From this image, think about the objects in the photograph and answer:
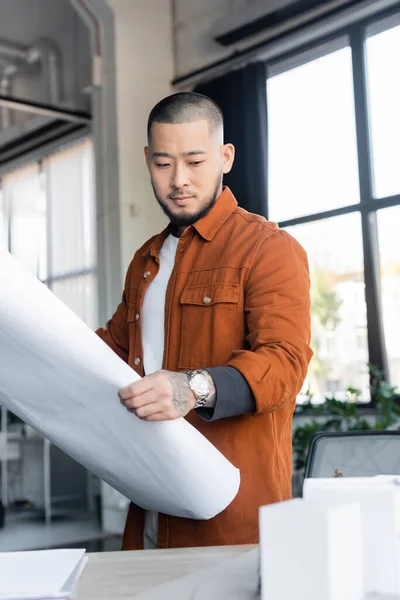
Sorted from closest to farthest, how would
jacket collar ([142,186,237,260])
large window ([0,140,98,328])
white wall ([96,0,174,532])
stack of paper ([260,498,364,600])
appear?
stack of paper ([260,498,364,600]) → jacket collar ([142,186,237,260]) → white wall ([96,0,174,532]) → large window ([0,140,98,328])

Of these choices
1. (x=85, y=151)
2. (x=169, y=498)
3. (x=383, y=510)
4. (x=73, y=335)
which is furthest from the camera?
(x=85, y=151)

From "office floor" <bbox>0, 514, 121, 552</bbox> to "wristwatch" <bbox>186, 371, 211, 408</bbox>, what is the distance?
3.55 meters

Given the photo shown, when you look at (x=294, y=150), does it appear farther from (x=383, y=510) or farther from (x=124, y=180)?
(x=383, y=510)

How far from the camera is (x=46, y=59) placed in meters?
7.15

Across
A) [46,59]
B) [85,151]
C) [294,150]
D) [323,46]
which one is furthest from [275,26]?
[46,59]

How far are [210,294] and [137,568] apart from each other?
56 centimetres

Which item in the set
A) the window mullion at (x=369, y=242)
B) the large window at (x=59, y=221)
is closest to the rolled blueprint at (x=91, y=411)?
the window mullion at (x=369, y=242)

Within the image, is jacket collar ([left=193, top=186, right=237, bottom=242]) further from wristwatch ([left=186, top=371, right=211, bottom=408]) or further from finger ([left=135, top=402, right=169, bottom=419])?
finger ([left=135, top=402, right=169, bottom=419])

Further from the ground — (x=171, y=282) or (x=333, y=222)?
(x=333, y=222)

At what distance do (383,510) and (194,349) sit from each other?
2.34ft

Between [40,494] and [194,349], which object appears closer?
[194,349]

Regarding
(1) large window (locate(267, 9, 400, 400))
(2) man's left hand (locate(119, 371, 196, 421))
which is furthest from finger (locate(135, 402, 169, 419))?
(1) large window (locate(267, 9, 400, 400))

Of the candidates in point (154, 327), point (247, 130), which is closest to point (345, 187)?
point (247, 130)

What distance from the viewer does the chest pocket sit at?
137cm
